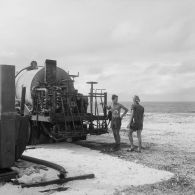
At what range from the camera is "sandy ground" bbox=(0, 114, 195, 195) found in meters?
7.05

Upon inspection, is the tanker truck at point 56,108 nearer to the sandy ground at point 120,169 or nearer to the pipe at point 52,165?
the sandy ground at point 120,169

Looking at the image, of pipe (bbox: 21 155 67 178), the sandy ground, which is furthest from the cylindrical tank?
pipe (bbox: 21 155 67 178)

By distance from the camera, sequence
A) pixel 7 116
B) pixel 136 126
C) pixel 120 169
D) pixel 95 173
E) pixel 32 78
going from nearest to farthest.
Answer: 1. pixel 7 116
2. pixel 95 173
3. pixel 120 169
4. pixel 136 126
5. pixel 32 78

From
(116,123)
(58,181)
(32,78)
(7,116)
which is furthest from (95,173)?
(32,78)

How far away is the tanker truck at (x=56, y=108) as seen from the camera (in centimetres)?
1223

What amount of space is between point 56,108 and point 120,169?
14.2ft

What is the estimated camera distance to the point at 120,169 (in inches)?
348

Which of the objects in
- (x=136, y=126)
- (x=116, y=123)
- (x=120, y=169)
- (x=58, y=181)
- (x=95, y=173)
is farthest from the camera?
(x=116, y=123)

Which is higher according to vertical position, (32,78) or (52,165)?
(32,78)

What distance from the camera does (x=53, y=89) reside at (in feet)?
41.1

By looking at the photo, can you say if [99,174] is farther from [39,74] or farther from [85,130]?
[39,74]

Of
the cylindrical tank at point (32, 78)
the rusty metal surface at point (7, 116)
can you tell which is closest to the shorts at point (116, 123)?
the cylindrical tank at point (32, 78)

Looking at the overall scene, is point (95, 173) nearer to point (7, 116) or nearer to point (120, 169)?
point (120, 169)

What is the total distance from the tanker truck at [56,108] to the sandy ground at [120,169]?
58 cm
